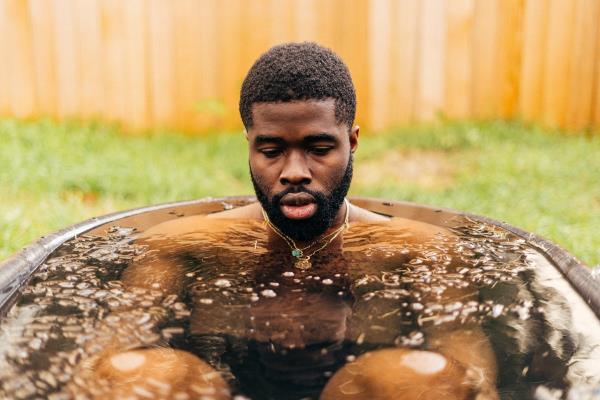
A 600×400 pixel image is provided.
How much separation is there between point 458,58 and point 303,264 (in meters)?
4.93

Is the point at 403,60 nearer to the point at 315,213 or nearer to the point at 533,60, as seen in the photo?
the point at 533,60

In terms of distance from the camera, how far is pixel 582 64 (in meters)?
6.28

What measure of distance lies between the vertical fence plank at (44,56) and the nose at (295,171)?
500cm

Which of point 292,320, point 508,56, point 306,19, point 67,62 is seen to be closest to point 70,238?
point 292,320

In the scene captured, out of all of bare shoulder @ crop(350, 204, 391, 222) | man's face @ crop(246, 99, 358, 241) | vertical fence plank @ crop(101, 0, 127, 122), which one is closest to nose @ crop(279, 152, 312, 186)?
man's face @ crop(246, 99, 358, 241)

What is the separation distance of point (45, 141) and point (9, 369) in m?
4.73

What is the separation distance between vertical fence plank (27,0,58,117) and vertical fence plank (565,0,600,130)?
17.0 ft

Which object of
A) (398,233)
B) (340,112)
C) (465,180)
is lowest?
(465,180)

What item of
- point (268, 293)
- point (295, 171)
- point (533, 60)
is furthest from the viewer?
point (533, 60)

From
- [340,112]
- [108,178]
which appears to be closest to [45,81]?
[108,178]

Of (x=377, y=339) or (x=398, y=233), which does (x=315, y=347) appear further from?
(x=398, y=233)

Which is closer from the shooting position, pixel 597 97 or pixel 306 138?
pixel 306 138

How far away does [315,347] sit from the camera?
140 centimetres

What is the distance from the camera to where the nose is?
1954 mm
